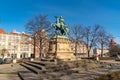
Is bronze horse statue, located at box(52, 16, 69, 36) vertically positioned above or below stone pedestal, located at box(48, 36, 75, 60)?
above

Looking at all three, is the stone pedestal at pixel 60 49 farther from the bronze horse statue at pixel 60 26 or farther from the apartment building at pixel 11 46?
the apartment building at pixel 11 46

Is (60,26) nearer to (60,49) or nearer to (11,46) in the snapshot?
(60,49)

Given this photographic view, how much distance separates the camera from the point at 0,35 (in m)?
91.4

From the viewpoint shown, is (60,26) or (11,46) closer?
(60,26)

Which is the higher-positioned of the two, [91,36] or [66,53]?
[91,36]

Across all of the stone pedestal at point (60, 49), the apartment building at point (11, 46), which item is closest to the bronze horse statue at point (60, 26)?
the stone pedestal at point (60, 49)

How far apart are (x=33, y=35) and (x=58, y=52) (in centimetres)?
1711

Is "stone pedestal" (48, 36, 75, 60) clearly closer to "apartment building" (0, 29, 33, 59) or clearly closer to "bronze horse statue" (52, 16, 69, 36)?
"bronze horse statue" (52, 16, 69, 36)

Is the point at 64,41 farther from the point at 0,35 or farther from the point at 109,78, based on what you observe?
the point at 0,35

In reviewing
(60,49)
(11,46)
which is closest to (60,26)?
(60,49)

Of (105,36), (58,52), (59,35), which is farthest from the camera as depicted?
(105,36)

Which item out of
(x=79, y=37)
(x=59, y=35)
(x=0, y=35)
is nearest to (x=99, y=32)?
(x=79, y=37)

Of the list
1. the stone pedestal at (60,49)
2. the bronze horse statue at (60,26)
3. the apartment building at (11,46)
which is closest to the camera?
the stone pedestal at (60,49)

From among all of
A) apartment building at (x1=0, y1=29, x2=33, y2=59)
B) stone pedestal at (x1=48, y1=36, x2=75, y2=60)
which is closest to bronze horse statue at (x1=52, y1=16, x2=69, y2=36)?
stone pedestal at (x1=48, y1=36, x2=75, y2=60)
